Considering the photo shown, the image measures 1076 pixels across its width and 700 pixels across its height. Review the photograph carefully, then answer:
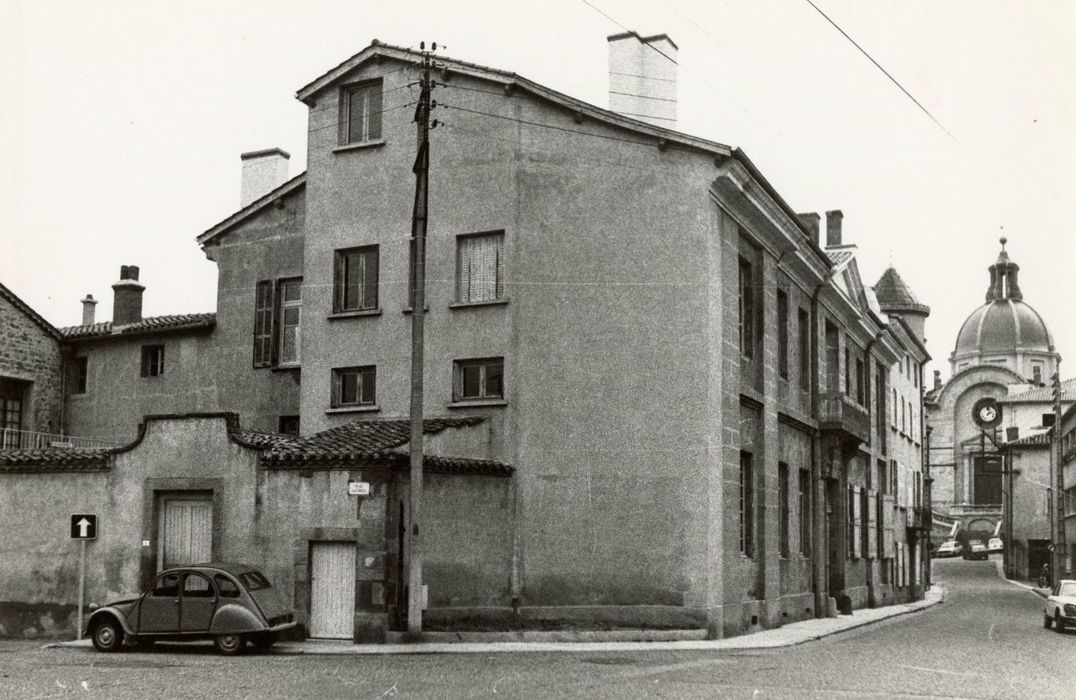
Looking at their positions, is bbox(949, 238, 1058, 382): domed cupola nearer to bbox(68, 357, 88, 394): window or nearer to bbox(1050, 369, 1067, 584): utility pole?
bbox(1050, 369, 1067, 584): utility pole

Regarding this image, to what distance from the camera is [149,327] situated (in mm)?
29875

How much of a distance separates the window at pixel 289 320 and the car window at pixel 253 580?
8.77 meters

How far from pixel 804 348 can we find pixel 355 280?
12018mm

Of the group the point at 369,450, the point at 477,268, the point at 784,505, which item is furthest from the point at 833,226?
the point at 369,450

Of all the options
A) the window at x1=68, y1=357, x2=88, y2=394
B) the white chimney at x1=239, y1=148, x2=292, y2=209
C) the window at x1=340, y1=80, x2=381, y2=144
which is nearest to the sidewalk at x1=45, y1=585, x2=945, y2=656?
the window at x1=340, y1=80, x2=381, y2=144

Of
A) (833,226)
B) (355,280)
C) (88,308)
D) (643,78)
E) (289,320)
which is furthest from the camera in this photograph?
(833,226)

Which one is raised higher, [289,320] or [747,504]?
[289,320]

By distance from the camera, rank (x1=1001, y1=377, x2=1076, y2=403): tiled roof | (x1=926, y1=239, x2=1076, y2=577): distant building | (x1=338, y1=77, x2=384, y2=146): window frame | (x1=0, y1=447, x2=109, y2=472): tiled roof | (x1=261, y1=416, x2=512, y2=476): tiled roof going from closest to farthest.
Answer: (x1=261, y1=416, x2=512, y2=476): tiled roof, (x1=0, y1=447, x2=109, y2=472): tiled roof, (x1=338, y1=77, x2=384, y2=146): window frame, (x1=926, y1=239, x2=1076, y2=577): distant building, (x1=1001, y1=377, x2=1076, y2=403): tiled roof

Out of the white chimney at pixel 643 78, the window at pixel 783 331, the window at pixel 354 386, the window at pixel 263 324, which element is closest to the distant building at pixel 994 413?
the window at pixel 783 331

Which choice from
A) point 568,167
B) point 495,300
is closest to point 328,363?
point 495,300

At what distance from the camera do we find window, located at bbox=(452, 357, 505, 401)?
2398 cm

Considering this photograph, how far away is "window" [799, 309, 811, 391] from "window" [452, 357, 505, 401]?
9918 mm

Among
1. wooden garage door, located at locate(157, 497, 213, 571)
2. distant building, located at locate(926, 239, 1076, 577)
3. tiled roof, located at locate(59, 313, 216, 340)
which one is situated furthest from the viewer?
distant building, located at locate(926, 239, 1076, 577)

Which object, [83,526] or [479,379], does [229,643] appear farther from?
[479,379]
